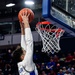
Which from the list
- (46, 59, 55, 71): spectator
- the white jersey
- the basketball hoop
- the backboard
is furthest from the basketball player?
(46, 59, 55, 71): spectator

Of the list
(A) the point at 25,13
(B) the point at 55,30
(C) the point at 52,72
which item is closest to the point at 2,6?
(C) the point at 52,72

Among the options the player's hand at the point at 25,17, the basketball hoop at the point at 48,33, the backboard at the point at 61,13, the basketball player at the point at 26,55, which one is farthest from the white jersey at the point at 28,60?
the basketball hoop at the point at 48,33

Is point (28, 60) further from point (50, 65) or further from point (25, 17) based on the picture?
point (50, 65)

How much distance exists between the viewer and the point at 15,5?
14938mm

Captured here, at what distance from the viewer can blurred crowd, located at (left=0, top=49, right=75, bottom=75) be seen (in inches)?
414

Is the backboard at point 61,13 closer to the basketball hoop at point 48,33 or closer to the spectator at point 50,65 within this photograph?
the basketball hoop at point 48,33

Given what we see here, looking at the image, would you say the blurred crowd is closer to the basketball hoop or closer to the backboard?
the basketball hoop

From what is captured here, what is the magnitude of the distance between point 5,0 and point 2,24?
1.45 metres

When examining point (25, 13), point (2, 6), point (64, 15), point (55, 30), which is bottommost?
point (2, 6)

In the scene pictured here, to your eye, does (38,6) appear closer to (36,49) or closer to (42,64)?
(36,49)

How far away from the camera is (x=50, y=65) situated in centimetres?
1110

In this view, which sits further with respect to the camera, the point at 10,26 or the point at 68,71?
the point at 10,26

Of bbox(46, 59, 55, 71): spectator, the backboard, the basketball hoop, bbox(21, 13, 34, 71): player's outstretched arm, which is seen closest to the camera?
bbox(21, 13, 34, 71): player's outstretched arm

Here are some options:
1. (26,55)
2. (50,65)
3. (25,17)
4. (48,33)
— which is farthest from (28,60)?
(50,65)
